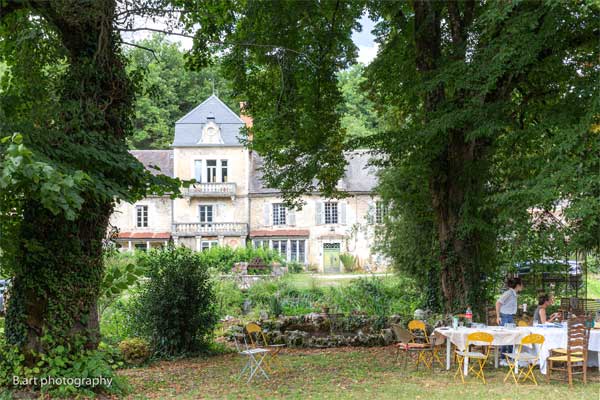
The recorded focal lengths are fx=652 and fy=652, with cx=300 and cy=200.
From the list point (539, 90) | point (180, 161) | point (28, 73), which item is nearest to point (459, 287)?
point (539, 90)

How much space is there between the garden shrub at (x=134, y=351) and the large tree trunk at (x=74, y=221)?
139 inches

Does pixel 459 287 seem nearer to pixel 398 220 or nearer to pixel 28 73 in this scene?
pixel 398 220

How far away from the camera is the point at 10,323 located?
805cm

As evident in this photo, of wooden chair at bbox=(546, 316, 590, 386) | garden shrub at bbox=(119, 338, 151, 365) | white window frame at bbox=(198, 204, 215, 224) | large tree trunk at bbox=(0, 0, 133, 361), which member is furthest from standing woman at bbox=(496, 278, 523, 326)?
white window frame at bbox=(198, 204, 215, 224)

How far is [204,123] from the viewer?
38.9 meters

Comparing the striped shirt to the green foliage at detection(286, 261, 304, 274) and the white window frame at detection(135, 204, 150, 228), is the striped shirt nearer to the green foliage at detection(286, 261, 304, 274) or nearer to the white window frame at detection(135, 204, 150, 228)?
the green foliage at detection(286, 261, 304, 274)

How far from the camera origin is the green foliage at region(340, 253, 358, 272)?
119 ft

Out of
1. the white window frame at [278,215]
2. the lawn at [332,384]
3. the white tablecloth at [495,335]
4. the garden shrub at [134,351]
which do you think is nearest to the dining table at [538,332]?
the white tablecloth at [495,335]

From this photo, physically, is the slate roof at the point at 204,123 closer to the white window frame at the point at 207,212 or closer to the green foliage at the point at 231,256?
the white window frame at the point at 207,212

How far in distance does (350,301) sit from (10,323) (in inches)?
431

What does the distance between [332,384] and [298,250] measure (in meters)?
29.7

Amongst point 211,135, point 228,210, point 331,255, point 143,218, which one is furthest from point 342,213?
point 143,218

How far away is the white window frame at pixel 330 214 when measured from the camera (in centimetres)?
3850

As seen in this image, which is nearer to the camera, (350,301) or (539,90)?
(539,90)
